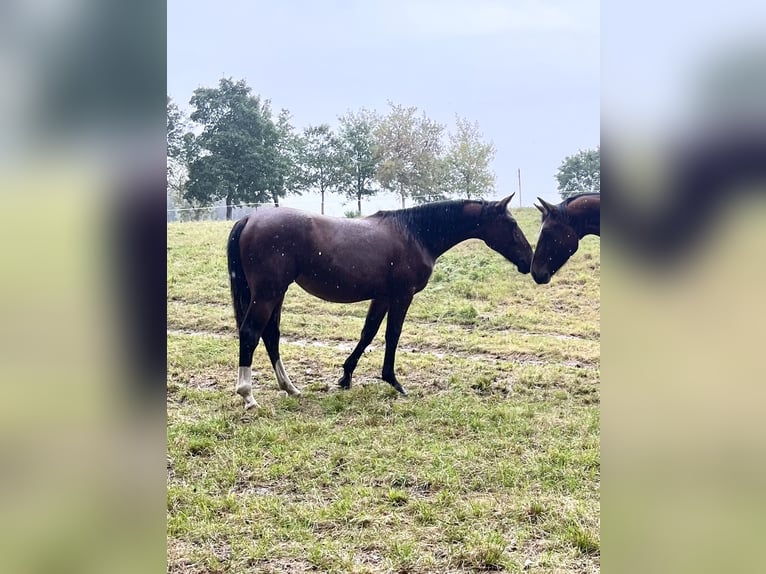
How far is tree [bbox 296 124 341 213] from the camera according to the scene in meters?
4.12

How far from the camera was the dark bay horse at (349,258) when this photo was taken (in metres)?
3.46

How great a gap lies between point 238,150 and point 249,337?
1.55 metres

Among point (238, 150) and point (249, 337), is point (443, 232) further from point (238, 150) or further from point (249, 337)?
point (238, 150)

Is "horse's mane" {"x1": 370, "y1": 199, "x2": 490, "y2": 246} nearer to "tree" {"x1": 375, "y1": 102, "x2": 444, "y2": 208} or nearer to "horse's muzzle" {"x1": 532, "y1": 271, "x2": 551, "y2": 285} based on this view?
"tree" {"x1": 375, "y1": 102, "x2": 444, "y2": 208}

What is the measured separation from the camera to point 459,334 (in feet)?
15.0

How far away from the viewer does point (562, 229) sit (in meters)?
3.79

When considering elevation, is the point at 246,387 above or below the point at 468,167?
below

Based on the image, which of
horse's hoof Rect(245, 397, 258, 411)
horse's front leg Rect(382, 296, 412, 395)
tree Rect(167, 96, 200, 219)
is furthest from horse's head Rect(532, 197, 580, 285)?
tree Rect(167, 96, 200, 219)

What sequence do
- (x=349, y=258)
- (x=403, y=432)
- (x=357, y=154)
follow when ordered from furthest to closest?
(x=357, y=154), (x=349, y=258), (x=403, y=432)

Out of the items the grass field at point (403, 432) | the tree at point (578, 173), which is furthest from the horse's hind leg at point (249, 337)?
the tree at point (578, 173)
